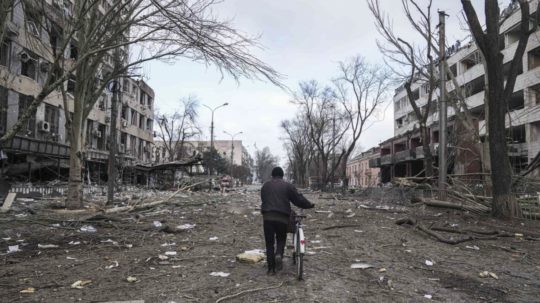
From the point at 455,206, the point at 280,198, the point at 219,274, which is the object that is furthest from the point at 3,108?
the point at 455,206

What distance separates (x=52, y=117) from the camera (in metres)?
31.8

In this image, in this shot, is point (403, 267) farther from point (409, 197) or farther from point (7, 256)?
point (409, 197)

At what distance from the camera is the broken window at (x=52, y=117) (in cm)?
3084

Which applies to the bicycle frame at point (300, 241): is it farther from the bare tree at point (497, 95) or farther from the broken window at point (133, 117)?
the broken window at point (133, 117)

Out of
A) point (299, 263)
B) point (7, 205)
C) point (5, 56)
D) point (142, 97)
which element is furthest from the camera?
point (142, 97)

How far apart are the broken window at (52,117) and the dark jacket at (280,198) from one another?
1062 inches

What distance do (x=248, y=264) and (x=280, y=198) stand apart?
5.12 feet

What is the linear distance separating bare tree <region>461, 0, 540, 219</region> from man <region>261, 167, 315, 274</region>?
9.41 metres

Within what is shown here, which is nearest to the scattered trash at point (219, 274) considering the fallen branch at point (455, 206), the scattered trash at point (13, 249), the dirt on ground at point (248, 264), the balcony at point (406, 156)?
Answer: the dirt on ground at point (248, 264)

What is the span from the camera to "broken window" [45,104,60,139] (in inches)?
1214

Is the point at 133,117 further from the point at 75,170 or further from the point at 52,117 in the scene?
the point at 75,170

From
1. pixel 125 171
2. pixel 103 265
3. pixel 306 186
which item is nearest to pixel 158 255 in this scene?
pixel 103 265

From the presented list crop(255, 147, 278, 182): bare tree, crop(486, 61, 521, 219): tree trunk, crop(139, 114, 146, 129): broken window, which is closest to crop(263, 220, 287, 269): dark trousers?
crop(486, 61, 521, 219): tree trunk

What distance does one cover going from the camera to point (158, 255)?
8.58m
